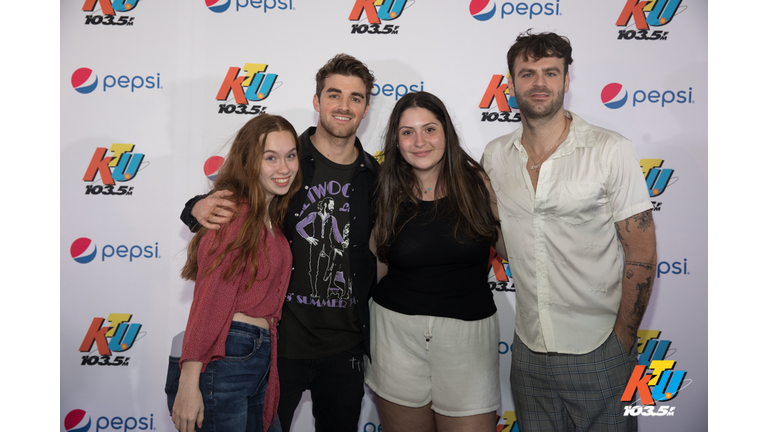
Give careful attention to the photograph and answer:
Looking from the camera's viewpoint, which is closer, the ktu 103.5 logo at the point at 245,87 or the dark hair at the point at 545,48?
the dark hair at the point at 545,48

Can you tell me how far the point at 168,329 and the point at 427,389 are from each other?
77.4 inches

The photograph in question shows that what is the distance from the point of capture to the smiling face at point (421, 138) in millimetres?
2035

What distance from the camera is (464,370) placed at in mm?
1913

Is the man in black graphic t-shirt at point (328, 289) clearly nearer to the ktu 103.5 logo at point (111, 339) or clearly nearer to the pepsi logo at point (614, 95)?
the ktu 103.5 logo at point (111, 339)

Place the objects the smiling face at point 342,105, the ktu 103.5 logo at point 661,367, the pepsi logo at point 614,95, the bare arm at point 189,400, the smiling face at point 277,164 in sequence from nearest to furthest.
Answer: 1. the bare arm at point 189,400
2. the smiling face at point 277,164
3. the smiling face at point 342,105
4. the ktu 103.5 logo at point 661,367
5. the pepsi logo at point 614,95

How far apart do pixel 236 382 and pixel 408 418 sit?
860 mm

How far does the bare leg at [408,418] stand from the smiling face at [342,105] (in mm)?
1415

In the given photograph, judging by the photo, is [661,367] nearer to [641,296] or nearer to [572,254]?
[641,296]

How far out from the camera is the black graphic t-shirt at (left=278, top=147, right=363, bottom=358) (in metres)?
2.04

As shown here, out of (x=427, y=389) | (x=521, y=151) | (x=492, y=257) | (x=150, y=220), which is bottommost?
(x=427, y=389)

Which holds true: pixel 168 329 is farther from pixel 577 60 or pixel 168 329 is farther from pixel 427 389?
pixel 577 60

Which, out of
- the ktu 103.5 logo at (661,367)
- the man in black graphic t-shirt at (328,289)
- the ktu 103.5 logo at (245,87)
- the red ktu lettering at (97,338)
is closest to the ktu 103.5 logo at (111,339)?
the red ktu lettering at (97,338)
